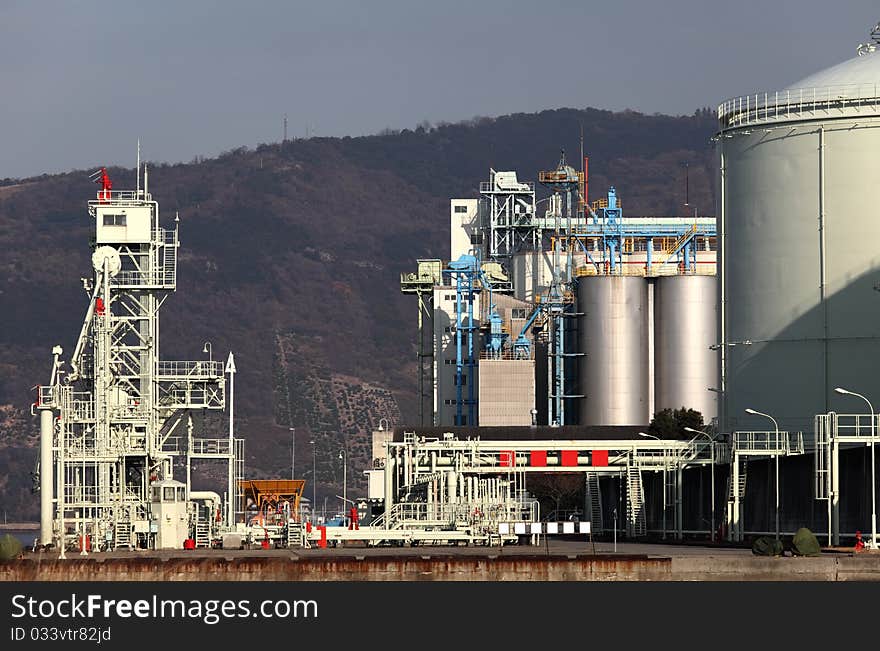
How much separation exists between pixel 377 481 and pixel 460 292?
21.9m

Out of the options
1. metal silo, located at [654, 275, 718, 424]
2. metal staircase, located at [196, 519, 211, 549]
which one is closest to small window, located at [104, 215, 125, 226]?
metal staircase, located at [196, 519, 211, 549]

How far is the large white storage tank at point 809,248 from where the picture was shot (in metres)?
102

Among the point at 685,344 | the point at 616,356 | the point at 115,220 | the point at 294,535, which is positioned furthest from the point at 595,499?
the point at 115,220

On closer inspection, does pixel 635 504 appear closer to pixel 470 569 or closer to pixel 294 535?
pixel 294 535

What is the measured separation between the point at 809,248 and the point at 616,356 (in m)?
68.4

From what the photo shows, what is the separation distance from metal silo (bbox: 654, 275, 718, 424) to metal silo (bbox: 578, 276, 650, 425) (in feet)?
4.32

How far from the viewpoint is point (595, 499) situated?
13550 cm

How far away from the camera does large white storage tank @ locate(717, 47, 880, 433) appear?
333 feet

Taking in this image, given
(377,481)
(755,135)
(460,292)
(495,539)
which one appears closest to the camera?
(495,539)

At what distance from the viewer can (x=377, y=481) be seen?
6826 inches

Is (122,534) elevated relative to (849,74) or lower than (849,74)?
lower
